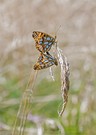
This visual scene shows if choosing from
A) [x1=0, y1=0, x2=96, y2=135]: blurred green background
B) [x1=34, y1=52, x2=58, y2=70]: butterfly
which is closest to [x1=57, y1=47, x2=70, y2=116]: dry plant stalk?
[x1=34, y1=52, x2=58, y2=70]: butterfly

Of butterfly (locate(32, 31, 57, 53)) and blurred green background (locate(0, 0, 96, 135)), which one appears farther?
blurred green background (locate(0, 0, 96, 135))

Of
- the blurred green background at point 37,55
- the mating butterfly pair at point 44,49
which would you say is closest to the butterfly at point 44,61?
the mating butterfly pair at point 44,49

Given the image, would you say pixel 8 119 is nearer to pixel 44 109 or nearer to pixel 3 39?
pixel 44 109

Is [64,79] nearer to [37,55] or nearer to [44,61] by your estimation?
[44,61]

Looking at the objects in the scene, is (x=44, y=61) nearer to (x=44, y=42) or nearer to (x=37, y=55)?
(x=44, y=42)

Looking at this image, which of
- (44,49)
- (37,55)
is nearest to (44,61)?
(44,49)

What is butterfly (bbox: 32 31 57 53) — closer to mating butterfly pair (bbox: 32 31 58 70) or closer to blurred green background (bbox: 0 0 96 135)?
mating butterfly pair (bbox: 32 31 58 70)

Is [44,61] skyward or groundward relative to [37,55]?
groundward

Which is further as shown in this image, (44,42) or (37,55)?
(37,55)

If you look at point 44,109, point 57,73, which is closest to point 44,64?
point 44,109

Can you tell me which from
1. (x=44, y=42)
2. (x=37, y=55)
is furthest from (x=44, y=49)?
(x=37, y=55)
